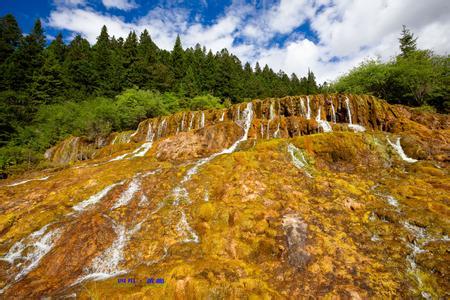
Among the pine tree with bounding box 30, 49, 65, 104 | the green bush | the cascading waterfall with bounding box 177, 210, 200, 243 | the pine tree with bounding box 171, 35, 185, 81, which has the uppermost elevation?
the pine tree with bounding box 171, 35, 185, 81

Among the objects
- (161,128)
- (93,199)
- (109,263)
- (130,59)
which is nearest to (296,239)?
(109,263)

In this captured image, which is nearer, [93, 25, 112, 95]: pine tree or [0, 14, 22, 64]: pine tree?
[0, 14, 22, 64]: pine tree

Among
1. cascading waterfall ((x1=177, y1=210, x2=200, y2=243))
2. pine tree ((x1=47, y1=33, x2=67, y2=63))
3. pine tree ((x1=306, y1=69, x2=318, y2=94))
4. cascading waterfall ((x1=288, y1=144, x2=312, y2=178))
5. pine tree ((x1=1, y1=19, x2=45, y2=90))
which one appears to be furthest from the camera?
pine tree ((x1=306, y1=69, x2=318, y2=94))

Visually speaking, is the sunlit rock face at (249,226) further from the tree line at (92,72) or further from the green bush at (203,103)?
the tree line at (92,72)

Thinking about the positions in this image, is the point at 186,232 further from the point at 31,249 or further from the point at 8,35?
the point at 8,35

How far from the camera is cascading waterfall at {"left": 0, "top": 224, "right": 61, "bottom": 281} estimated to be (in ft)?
21.1

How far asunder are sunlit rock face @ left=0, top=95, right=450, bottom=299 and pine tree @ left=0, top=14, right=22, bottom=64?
39050mm

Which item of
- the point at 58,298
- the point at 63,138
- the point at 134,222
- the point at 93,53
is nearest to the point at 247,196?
the point at 134,222

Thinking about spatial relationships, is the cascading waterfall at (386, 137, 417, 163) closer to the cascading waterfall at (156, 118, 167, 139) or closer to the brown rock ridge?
the brown rock ridge

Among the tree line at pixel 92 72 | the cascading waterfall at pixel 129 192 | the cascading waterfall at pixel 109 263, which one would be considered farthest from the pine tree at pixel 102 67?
the cascading waterfall at pixel 109 263

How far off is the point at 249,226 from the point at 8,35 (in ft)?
175

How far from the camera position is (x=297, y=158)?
11234 millimetres

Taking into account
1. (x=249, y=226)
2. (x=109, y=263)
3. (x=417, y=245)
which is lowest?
(x=109, y=263)

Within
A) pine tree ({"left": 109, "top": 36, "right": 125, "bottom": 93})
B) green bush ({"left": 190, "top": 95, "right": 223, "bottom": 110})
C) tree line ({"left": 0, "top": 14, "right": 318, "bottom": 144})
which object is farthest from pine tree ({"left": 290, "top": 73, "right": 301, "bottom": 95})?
pine tree ({"left": 109, "top": 36, "right": 125, "bottom": 93})
